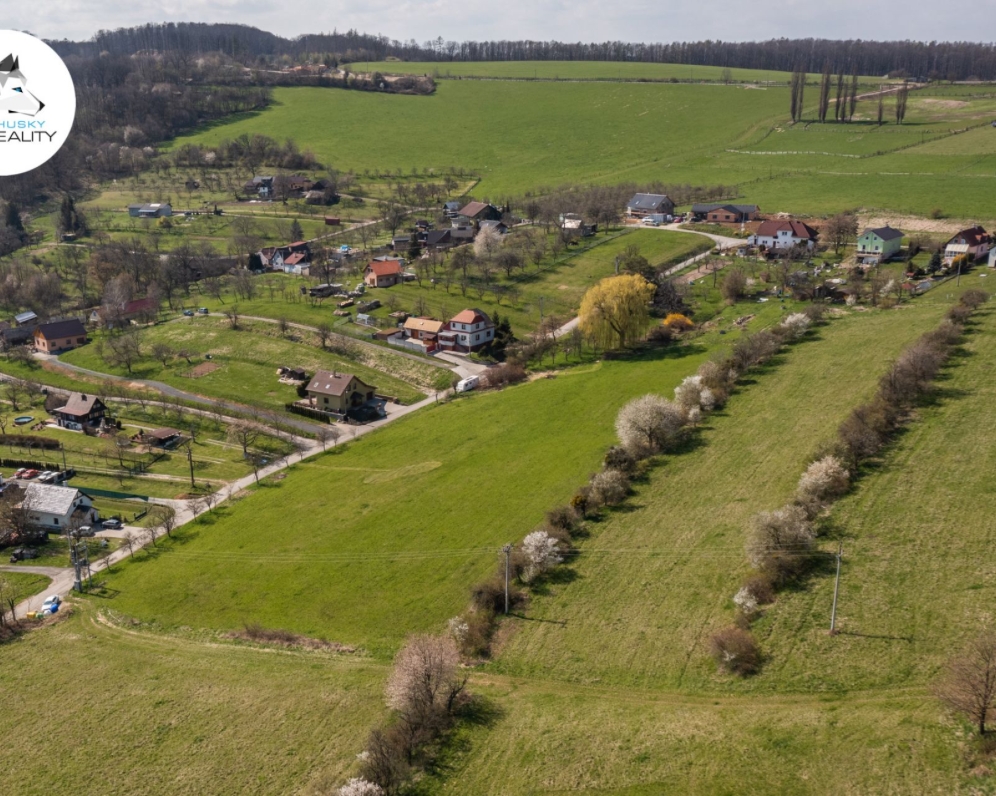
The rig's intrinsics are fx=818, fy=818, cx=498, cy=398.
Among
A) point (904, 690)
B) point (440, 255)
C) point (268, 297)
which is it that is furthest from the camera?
point (440, 255)

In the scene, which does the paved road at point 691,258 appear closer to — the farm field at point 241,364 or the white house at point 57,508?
the farm field at point 241,364

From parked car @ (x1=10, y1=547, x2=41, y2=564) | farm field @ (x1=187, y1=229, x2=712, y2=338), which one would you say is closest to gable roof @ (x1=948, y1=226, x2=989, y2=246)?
farm field @ (x1=187, y1=229, x2=712, y2=338)

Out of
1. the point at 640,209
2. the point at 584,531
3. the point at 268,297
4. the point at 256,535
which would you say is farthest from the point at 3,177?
the point at 584,531

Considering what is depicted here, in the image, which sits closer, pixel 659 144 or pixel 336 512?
pixel 336 512

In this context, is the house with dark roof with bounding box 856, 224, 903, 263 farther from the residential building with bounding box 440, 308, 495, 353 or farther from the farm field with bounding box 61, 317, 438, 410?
the farm field with bounding box 61, 317, 438, 410

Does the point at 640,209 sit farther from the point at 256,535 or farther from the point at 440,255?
the point at 256,535

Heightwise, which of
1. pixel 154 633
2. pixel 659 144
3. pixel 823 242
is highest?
pixel 659 144

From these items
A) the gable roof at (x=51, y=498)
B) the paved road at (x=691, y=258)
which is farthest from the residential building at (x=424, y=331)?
the gable roof at (x=51, y=498)
